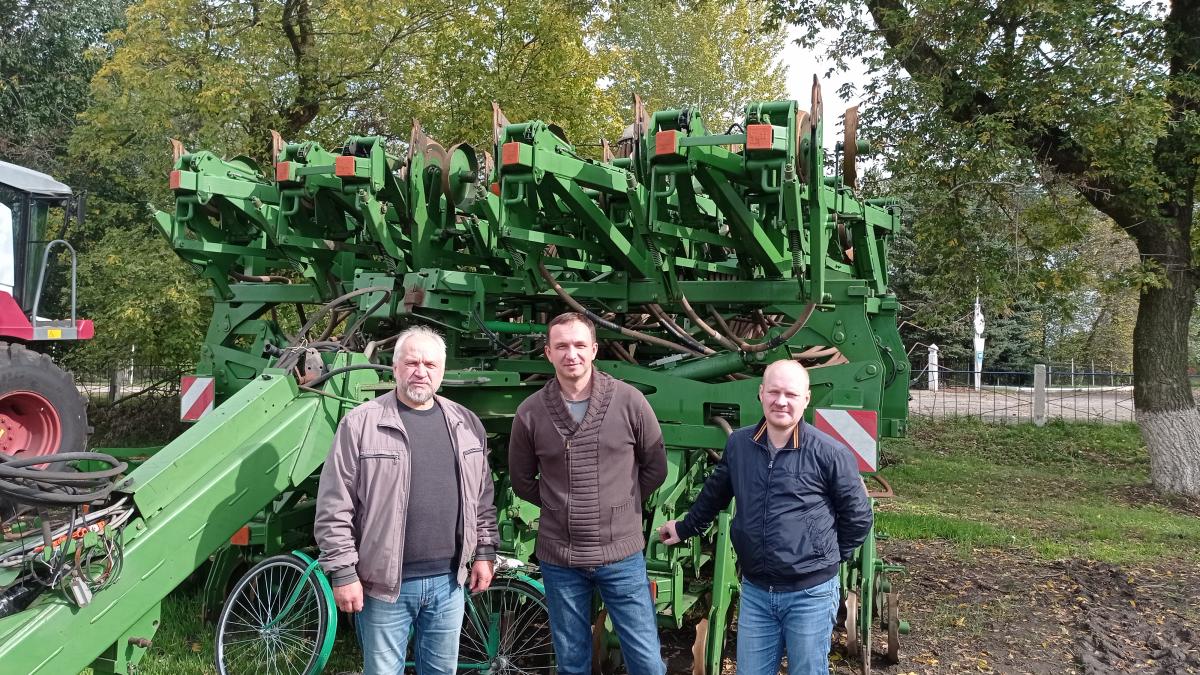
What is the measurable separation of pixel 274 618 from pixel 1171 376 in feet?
34.0

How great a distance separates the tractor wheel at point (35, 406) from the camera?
22.1 ft

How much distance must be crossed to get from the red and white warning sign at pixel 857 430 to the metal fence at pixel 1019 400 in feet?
35.3

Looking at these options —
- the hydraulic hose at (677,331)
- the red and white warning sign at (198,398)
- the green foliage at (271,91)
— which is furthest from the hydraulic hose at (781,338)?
the green foliage at (271,91)

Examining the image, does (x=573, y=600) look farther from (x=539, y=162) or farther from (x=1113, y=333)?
(x=1113, y=333)

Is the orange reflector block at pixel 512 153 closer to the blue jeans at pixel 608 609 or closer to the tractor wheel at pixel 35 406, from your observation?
the blue jeans at pixel 608 609

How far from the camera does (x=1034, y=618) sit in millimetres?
5418

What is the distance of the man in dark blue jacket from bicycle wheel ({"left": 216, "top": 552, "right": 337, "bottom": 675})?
5.51ft

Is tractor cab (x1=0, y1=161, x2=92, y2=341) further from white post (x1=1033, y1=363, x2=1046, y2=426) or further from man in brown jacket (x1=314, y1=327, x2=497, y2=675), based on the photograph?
white post (x1=1033, y1=363, x2=1046, y2=426)

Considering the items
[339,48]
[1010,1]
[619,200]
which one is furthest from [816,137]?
[339,48]

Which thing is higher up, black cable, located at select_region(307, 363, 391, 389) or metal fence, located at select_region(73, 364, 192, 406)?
black cable, located at select_region(307, 363, 391, 389)

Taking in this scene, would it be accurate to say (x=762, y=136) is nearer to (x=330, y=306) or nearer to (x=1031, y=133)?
(x=330, y=306)

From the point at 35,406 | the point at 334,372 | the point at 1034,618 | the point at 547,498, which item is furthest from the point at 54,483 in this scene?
the point at 1034,618

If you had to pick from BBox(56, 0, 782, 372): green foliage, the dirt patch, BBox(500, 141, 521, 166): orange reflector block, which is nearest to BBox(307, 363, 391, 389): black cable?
BBox(500, 141, 521, 166): orange reflector block

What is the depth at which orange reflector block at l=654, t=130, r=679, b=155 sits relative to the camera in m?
4.24
